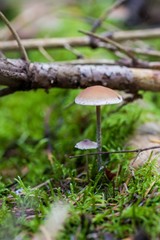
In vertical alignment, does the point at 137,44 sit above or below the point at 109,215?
above

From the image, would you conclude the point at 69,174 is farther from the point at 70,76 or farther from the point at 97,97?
the point at 70,76

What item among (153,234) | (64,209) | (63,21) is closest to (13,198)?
(64,209)

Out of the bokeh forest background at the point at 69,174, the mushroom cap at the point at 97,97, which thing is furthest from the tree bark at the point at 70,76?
the mushroom cap at the point at 97,97

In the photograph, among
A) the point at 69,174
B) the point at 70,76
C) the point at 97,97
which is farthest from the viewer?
the point at 70,76

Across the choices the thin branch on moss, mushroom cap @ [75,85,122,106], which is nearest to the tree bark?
the thin branch on moss

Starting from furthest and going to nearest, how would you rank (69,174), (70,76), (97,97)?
1. (70,76)
2. (69,174)
3. (97,97)

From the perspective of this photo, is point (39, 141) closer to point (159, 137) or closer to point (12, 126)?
point (12, 126)

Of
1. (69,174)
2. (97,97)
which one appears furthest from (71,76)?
(69,174)
